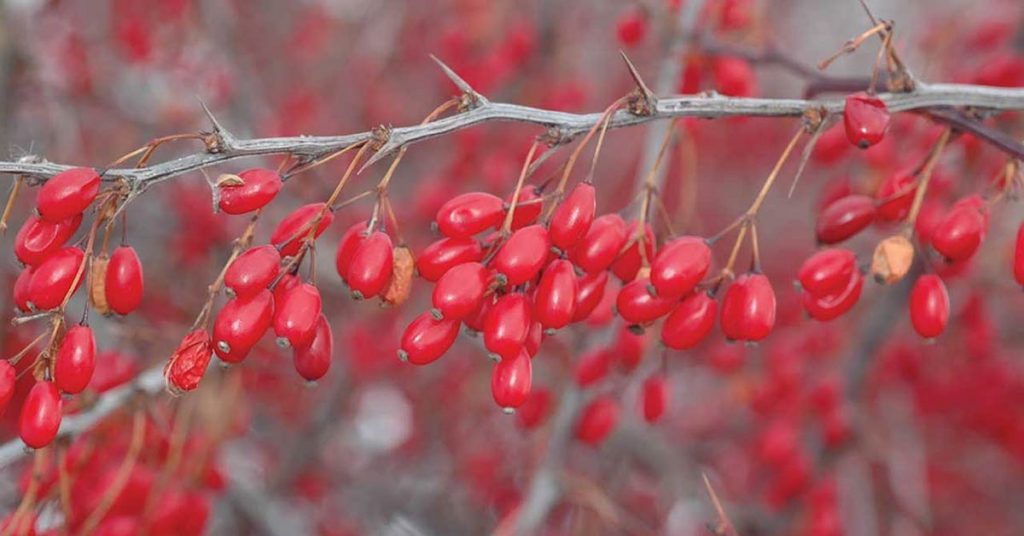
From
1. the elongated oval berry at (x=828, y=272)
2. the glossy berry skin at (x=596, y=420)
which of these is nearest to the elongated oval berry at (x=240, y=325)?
the elongated oval berry at (x=828, y=272)

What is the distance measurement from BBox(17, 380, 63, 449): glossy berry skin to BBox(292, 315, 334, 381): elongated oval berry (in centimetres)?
35

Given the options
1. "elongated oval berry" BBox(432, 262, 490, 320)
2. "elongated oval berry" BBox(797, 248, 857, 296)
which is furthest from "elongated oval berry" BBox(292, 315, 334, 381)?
"elongated oval berry" BBox(797, 248, 857, 296)

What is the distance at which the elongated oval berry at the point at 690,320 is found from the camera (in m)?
1.57

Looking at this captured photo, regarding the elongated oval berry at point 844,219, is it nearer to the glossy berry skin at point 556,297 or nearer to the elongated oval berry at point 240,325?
the glossy berry skin at point 556,297

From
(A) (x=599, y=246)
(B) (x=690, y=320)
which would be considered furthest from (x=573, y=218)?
(B) (x=690, y=320)

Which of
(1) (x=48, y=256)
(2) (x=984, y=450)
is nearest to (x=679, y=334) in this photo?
(1) (x=48, y=256)

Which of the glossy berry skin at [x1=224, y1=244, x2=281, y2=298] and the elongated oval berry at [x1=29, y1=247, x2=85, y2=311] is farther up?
the glossy berry skin at [x1=224, y1=244, x2=281, y2=298]

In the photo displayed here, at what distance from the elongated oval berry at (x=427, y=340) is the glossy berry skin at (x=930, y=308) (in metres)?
0.82

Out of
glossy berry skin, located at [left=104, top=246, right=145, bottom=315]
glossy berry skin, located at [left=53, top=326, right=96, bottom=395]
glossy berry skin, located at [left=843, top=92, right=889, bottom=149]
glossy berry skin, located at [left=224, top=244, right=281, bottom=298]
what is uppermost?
glossy berry skin, located at [left=843, top=92, right=889, bottom=149]

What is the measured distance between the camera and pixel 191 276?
440 centimetres

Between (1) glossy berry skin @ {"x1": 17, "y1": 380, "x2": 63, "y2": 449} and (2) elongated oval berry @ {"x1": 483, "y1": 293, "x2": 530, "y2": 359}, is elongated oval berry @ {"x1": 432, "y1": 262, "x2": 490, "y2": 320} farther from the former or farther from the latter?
(1) glossy berry skin @ {"x1": 17, "y1": 380, "x2": 63, "y2": 449}

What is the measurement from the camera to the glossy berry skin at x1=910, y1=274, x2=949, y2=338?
165cm

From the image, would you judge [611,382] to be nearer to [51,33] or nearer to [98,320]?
[98,320]

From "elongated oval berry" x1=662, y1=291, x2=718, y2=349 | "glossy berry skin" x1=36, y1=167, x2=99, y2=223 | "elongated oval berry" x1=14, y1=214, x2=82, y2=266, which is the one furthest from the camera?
"elongated oval berry" x1=662, y1=291, x2=718, y2=349
